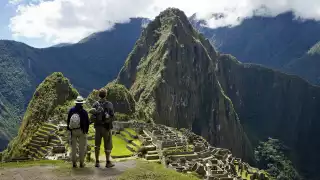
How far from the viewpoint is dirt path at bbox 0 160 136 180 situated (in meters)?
16.9

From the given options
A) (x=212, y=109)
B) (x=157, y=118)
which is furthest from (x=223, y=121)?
(x=157, y=118)

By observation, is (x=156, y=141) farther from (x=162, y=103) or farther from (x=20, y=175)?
(x=162, y=103)

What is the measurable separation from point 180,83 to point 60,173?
16173cm

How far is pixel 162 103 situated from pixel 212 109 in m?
44.4

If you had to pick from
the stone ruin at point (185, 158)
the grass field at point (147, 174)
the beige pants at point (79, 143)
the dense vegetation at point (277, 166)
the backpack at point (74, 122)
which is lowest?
the dense vegetation at point (277, 166)

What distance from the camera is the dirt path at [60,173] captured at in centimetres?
1686

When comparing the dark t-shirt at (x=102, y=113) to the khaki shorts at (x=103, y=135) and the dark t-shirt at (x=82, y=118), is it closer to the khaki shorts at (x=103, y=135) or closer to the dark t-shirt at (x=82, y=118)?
the khaki shorts at (x=103, y=135)

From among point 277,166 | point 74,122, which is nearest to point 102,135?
point 74,122

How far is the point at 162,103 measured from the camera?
6211 inches

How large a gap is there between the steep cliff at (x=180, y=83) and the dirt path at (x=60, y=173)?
437 ft

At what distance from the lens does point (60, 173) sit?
687 inches

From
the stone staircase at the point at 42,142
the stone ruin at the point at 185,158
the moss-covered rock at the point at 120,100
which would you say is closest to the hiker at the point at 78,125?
the stone ruin at the point at 185,158

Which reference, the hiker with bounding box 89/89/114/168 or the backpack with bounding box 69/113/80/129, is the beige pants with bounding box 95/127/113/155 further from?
the backpack with bounding box 69/113/80/129

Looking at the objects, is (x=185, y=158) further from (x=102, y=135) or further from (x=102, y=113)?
(x=102, y=113)
